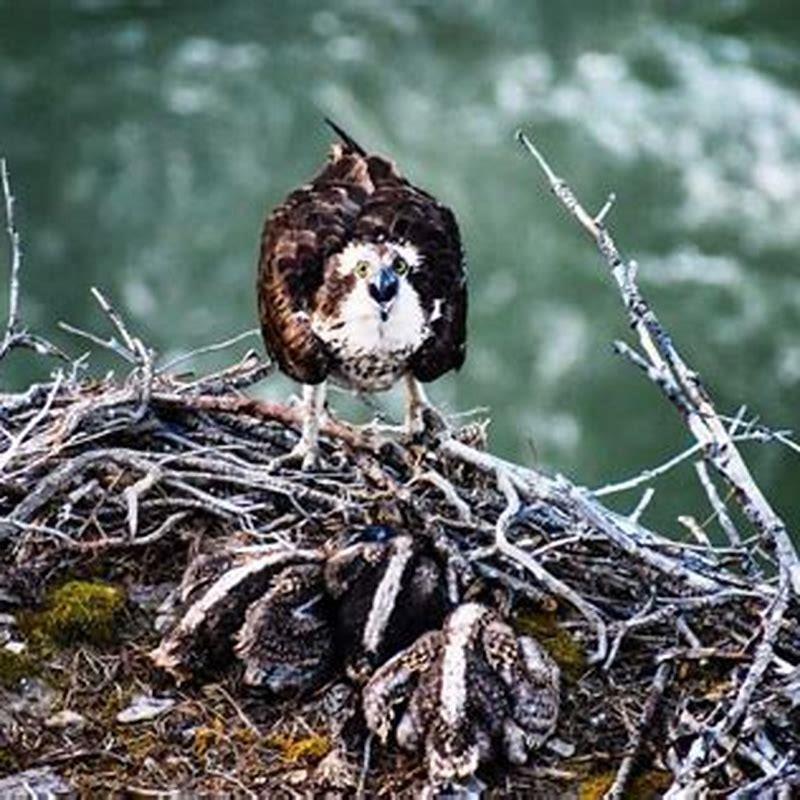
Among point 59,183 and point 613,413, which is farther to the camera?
point 59,183

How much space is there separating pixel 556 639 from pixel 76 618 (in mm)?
1122

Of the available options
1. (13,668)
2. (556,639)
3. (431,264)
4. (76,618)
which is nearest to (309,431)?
(431,264)

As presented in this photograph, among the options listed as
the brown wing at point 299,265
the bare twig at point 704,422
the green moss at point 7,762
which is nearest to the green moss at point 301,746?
the green moss at point 7,762

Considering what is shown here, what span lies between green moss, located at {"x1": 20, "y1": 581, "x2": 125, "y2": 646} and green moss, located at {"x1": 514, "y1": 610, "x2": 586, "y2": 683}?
955mm

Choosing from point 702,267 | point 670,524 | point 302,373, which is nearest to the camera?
point 302,373

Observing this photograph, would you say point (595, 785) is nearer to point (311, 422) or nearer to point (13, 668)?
point (13, 668)

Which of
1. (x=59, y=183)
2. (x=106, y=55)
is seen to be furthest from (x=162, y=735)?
(x=106, y=55)

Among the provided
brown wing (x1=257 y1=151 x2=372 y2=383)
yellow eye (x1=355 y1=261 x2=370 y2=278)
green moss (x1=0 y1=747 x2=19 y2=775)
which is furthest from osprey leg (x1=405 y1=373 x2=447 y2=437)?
green moss (x1=0 y1=747 x2=19 y2=775)

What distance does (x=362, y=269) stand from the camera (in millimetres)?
5797

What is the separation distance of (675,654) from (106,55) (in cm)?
1091

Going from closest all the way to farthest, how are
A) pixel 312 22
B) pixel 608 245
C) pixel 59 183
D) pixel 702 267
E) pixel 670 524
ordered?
pixel 608 245, pixel 670 524, pixel 702 267, pixel 59 183, pixel 312 22

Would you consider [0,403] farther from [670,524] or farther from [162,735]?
[670,524]

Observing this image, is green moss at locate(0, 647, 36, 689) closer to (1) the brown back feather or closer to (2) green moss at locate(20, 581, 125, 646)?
(2) green moss at locate(20, 581, 125, 646)

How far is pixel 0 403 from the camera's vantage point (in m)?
6.02
